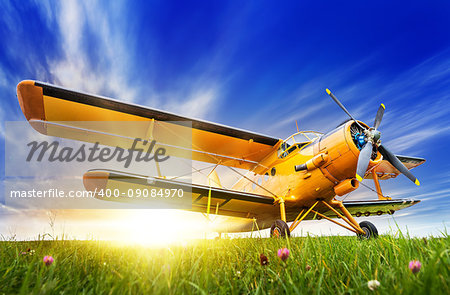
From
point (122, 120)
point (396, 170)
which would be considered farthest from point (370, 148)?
point (396, 170)

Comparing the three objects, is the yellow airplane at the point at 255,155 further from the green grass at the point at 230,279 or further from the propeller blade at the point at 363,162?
the green grass at the point at 230,279

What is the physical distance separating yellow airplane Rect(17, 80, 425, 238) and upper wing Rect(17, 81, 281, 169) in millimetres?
22

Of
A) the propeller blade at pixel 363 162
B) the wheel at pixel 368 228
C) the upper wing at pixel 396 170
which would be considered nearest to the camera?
the propeller blade at pixel 363 162

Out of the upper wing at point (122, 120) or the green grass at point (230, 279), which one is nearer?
the green grass at point (230, 279)

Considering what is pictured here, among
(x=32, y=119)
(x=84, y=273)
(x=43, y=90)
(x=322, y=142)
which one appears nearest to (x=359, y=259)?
(x=84, y=273)

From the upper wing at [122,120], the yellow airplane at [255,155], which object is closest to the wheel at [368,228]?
the yellow airplane at [255,155]

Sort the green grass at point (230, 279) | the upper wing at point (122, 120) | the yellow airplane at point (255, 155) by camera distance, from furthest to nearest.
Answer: the upper wing at point (122, 120)
the yellow airplane at point (255, 155)
the green grass at point (230, 279)

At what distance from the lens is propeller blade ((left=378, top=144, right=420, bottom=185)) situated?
21.9 ft

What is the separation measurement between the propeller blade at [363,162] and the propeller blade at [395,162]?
1593 millimetres

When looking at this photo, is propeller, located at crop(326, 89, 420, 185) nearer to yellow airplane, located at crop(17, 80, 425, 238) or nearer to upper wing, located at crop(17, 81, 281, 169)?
yellow airplane, located at crop(17, 80, 425, 238)

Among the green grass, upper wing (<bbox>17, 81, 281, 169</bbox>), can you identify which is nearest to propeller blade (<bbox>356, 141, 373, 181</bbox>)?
upper wing (<bbox>17, 81, 281, 169</bbox>)

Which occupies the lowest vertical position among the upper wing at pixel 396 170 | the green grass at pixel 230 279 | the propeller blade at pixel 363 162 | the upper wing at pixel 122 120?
the green grass at pixel 230 279

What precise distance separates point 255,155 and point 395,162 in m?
4.70

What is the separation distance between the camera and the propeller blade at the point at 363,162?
5.62m
